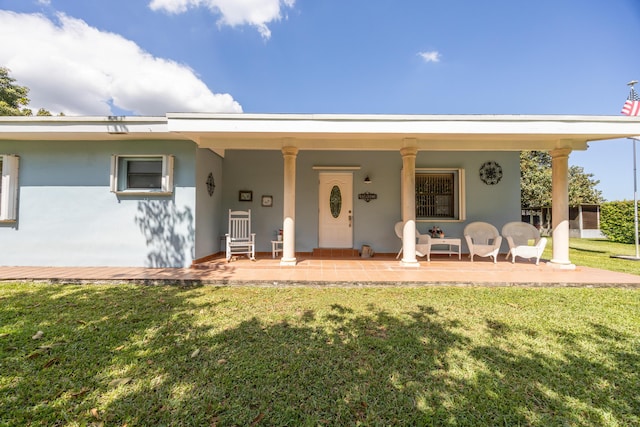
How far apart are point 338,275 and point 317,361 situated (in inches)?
99.2

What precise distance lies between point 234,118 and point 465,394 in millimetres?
4796

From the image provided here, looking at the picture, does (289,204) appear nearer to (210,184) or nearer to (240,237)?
(240,237)

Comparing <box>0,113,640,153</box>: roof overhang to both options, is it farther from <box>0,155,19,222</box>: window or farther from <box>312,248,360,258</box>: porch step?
<box>312,248,360,258</box>: porch step

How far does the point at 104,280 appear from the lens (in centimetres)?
429

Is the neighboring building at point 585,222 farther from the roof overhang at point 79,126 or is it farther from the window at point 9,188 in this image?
the window at point 9,188

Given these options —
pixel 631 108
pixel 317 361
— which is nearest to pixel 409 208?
pixel 317 361

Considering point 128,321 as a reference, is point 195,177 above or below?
above

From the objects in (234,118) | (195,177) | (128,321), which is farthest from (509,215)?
(128,321)

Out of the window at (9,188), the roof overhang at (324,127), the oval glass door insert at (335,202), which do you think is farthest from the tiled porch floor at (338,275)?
the roof overhang at (324,127)

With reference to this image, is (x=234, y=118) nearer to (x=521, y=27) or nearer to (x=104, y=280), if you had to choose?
(x=104, y=280)

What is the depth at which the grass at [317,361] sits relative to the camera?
1.57m

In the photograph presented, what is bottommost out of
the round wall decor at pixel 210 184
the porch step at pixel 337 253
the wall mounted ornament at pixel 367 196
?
the porch step at pixel 337 253

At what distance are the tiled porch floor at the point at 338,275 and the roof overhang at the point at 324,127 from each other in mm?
2510

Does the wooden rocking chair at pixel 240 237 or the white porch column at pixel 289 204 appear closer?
the white porch column at pixel 289 204
